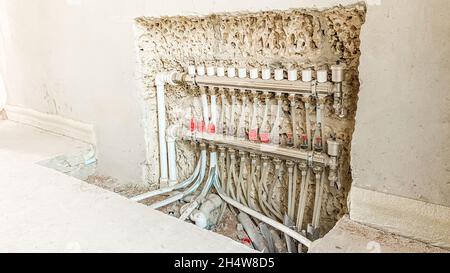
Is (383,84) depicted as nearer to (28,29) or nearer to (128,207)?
(128,207)

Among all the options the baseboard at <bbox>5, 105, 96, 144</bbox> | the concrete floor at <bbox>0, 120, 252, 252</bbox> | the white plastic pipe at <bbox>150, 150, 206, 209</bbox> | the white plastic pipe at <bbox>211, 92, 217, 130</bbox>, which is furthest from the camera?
the baseboard at <bbox>5, 105, 96, 144</bbox>

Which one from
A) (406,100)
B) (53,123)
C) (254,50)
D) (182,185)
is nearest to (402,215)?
(406,100)

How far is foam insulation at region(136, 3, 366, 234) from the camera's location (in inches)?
54.2

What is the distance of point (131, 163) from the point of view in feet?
7.15

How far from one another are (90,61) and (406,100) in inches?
67.0

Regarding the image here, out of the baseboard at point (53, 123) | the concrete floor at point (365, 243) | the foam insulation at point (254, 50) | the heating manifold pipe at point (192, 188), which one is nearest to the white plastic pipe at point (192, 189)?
the heating manifold pipe at point (192, 188)

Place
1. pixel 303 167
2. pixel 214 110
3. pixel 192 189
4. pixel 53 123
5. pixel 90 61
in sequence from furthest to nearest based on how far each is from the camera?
pixel 53 123
pixel 90 61
pixel 192 189
pixel 214 110
pixel 303 167

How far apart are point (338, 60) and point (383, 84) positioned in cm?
28

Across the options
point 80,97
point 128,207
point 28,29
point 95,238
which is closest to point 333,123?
point 128,207

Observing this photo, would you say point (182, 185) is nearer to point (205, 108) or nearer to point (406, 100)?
point (205, 108)

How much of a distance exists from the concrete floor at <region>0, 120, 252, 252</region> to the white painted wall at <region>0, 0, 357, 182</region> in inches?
18.5

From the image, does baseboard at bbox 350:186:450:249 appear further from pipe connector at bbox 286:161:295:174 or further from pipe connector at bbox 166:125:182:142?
pipe connector at bbox 166:125:182:142

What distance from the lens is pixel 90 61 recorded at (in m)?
2.19

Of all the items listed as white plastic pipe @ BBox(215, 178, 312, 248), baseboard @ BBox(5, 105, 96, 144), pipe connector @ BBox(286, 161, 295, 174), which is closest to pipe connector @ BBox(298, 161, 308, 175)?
pipe connector @ BBox(286, 161, 295, 174)
